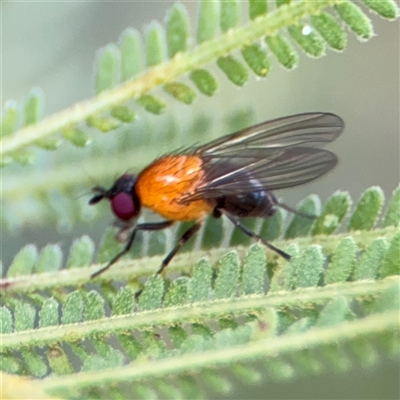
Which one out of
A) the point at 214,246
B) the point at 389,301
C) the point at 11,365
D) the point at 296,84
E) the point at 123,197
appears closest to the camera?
the point at 389,301

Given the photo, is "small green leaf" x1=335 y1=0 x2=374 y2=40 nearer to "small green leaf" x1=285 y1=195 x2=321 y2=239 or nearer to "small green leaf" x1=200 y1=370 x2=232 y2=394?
"small green leaf" x1=285 y1=195 x2=321 y2=239

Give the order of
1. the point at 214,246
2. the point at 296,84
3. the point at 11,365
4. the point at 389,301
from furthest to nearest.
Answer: the point at 296,84
the point at 214,246
the point at 11,365
the point at 389,301

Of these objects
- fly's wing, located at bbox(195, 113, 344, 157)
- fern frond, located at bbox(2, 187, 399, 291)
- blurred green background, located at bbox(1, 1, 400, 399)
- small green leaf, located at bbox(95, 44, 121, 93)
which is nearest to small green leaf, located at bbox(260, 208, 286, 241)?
fern frond, located at bbox(2, 187, 399, 291)

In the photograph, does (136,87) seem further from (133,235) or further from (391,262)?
(391,262)

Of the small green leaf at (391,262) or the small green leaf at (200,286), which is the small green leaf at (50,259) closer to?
the small green leaf at (200,286)

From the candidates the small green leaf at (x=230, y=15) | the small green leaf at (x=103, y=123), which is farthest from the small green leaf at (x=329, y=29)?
the small green leaf at (x=103, y=123)

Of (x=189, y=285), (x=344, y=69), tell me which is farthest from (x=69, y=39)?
(x=189, y=285)

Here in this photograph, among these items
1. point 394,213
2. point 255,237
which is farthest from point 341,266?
point 255,237
